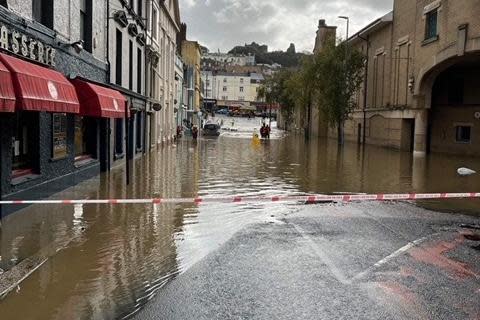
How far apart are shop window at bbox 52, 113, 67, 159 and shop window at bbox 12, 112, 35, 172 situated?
108cm

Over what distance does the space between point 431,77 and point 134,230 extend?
2934 cm

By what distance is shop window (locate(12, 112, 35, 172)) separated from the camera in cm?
1105

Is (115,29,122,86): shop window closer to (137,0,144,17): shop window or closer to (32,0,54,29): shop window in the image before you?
(137,0,144,17): shop window

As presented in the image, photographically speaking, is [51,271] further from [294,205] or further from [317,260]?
[294,205]

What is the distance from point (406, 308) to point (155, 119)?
96.2ft

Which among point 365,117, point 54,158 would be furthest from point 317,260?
point 365,117

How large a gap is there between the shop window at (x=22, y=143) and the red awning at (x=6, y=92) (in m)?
2.29

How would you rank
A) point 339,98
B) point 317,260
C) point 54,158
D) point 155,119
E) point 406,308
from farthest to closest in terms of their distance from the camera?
1. point 339,98
2. point 155,119
3. point 54,158
4. point 317,260
5. point 406,308

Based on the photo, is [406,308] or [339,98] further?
[339,98]

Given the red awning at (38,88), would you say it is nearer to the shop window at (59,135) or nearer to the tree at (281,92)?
the shop window at (59,135)

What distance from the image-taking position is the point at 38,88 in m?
10.0

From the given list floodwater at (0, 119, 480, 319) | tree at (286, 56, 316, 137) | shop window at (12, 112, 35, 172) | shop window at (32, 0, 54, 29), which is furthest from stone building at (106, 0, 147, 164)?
tree at (286, 56, 316, 137)

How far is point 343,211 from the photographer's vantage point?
39.2 ft

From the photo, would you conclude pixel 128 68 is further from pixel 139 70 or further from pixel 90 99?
pixel 90 99
